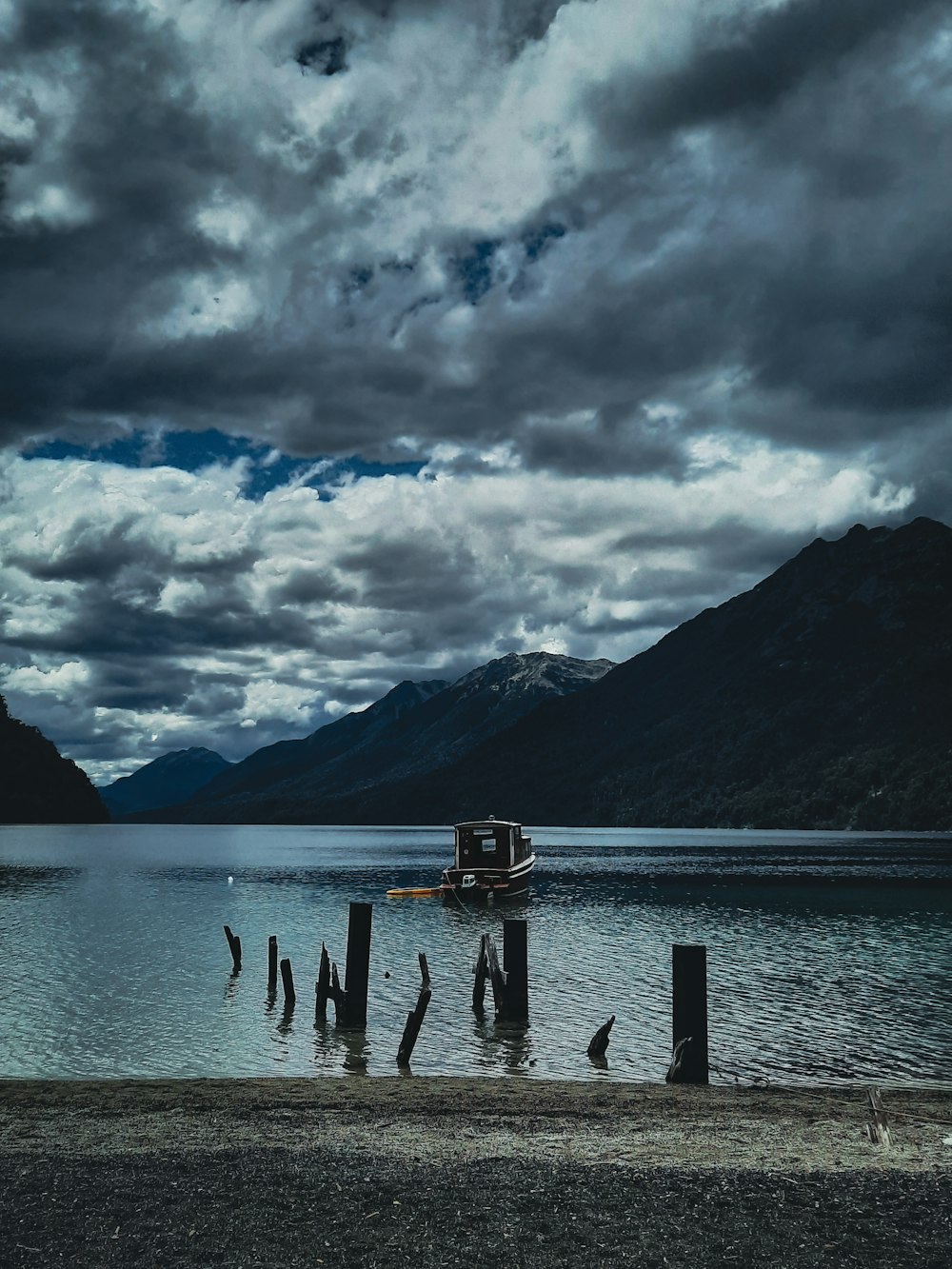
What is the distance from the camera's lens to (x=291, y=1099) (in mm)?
17594

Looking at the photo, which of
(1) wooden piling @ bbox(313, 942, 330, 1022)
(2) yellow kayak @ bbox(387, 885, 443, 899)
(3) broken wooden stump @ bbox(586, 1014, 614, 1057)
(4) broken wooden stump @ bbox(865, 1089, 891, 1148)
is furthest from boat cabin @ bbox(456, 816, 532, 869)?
(4) broken wooden stump @ bbox(865, 1089, 891, 1148)

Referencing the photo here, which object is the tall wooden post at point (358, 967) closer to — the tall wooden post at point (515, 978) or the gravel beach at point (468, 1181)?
the tall wooden post at point (515, 978)

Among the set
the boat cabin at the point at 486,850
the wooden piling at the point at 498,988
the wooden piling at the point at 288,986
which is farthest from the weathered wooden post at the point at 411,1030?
the boat cabin at the point at 486,850

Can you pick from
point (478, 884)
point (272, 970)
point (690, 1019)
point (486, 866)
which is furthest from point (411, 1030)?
point (486, 866)

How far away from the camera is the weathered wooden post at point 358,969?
26844mm

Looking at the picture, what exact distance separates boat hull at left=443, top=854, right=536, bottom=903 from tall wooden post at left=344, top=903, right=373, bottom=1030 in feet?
133

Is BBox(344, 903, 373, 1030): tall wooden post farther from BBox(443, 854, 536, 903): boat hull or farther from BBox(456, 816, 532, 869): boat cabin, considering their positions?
BBox(456, 816, 532, 869): boat cabin

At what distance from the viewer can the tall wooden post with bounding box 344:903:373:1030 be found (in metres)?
26.8

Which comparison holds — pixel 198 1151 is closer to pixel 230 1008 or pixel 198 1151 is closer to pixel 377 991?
pixel 230 1008

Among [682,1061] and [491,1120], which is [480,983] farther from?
[491,1120]

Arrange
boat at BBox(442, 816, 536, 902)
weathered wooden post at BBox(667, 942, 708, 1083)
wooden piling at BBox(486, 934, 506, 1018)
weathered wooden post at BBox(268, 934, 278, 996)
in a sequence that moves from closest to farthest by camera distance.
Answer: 1. weathered wooden post at BBox(667, 942, 708, 1083)
2. wooden piling at BBox(486, 934, 506, 1018)
3. weathered wooden post at BBox(268, 934, 278, 996)
4. boat at BBox(442, 816, 536, 902)

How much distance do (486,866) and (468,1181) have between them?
6083 cm

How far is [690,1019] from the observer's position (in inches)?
808

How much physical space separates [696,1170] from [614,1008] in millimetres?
18511
